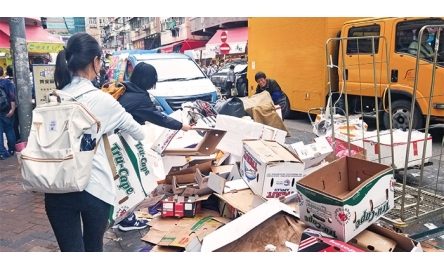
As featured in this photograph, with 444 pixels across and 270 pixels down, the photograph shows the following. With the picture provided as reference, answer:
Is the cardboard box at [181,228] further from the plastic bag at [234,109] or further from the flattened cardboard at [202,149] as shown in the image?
the plastic bag at [234,109]

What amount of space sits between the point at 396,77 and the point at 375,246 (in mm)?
5227

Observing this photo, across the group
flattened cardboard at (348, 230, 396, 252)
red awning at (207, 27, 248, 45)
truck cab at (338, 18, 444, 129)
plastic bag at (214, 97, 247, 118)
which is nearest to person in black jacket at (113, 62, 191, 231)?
flattened cardboard at (348, 230, 396, 252)

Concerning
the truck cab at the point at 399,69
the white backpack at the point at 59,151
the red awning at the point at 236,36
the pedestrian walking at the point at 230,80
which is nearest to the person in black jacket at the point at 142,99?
the white backpack at the point at 59,151

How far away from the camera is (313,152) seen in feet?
12.9

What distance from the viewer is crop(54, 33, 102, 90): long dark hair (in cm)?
192

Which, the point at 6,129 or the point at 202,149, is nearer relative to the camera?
the point at 202,149

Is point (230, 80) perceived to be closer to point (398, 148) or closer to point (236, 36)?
point (236, 36)

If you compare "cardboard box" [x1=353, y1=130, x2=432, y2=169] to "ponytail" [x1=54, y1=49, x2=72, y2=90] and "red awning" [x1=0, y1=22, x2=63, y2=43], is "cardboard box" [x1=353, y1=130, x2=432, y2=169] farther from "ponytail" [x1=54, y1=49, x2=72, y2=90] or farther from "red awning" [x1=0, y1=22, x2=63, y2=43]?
"red awning" [x1=0, y1=22, x2=63, y2=43]

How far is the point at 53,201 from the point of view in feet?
6.17

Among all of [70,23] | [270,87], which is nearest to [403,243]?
[270,87]

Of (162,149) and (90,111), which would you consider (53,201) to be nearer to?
(90,111)

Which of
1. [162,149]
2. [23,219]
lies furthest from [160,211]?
[23,219]

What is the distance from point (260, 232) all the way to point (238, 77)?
11623 mm

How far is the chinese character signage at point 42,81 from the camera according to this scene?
461 cm
